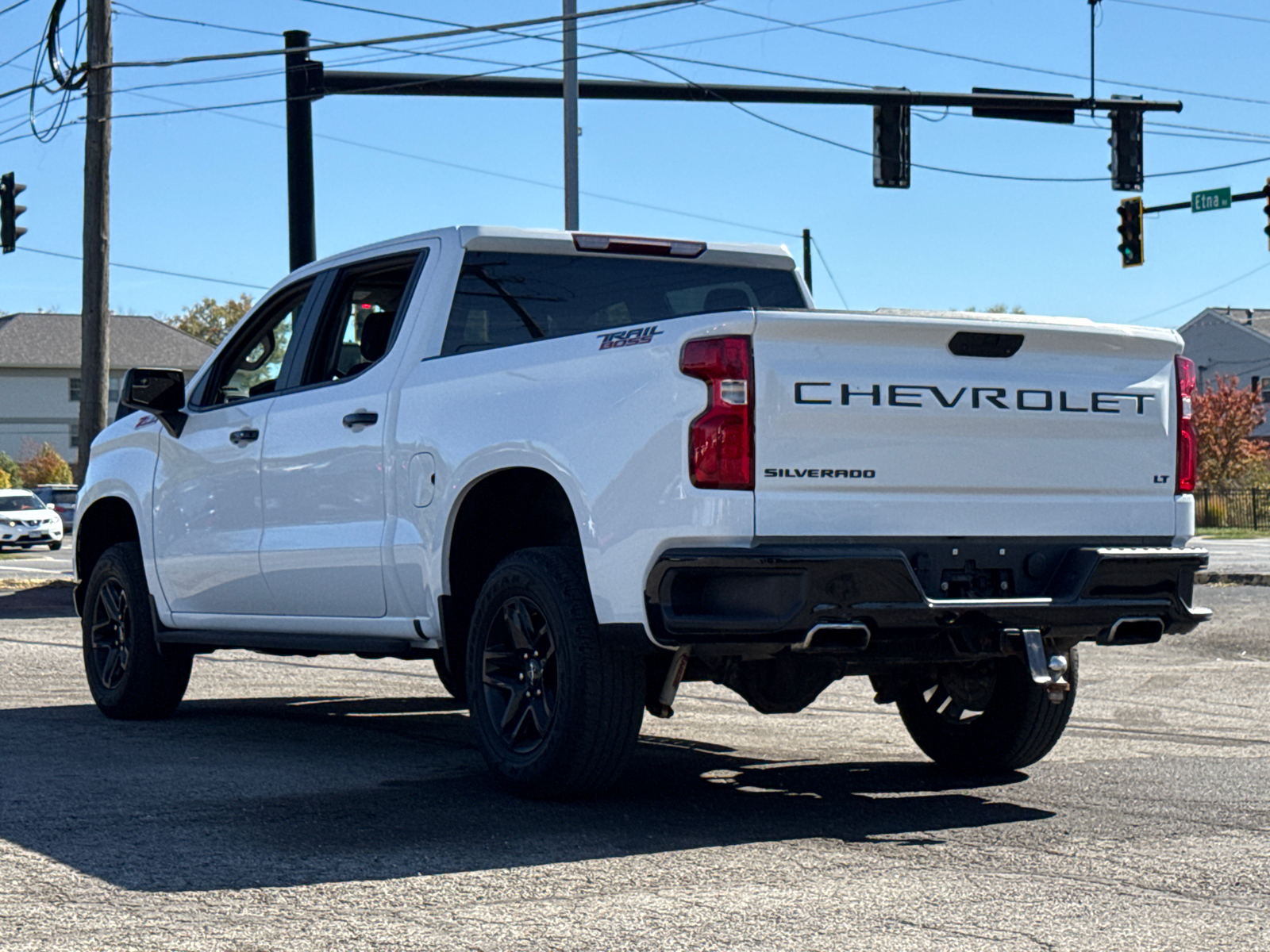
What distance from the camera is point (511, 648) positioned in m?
6.46

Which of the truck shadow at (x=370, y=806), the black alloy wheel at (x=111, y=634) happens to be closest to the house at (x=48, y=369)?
the black alloy wheel at (x=111, y=634)

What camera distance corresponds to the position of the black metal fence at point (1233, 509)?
165 ft

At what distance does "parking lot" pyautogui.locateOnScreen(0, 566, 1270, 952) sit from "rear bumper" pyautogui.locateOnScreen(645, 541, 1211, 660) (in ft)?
2.22

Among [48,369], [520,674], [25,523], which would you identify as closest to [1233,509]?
[25,523]

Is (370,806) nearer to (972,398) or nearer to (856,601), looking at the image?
(856,601)

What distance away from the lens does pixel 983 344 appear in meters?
6.05

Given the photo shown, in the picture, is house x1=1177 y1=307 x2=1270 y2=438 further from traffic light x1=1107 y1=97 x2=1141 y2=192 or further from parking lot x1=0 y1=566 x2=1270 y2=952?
parking lot x1=0 y1=566 x2=1270 y2=952

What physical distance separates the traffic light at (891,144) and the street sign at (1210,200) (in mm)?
7424

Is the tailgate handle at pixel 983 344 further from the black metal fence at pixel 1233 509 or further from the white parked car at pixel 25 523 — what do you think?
the black metal fence at pixel 1233 509

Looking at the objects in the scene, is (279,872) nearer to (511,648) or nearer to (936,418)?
(511,648)

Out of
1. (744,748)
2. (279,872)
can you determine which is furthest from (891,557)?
(744,748)

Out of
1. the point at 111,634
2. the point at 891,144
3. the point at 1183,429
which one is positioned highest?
the point at 891,144

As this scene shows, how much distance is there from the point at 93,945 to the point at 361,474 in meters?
3.20

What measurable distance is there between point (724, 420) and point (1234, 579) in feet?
59.7
